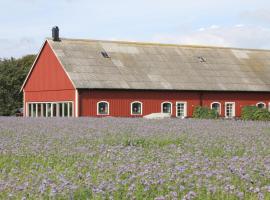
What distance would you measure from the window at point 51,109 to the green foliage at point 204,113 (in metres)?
9.04

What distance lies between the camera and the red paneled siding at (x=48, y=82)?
153ft

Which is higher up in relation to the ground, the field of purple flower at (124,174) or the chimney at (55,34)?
the chimney at (55,34)

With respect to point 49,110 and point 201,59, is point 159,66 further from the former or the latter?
point 49,110

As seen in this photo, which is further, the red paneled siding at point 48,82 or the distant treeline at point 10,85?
the distant treeline at point 10,85

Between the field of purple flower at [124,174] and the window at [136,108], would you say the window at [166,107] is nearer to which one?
the window at [136,108]

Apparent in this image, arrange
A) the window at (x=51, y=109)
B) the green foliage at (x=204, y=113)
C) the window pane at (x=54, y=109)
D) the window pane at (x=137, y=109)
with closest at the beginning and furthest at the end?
the green foliage at (x=204, y=113)
the window at (x=51, y=109)
the window pane at (x=137, y=109)
the window pane at (x=54, y=109)

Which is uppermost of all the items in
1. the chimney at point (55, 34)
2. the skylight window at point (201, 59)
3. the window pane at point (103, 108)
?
the chimney at point (55, 34)

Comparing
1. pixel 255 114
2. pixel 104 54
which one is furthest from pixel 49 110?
pixel 255 114

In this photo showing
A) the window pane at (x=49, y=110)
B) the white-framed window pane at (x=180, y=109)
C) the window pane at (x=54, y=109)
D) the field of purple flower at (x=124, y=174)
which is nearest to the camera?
the field of purple flower at (x=124, y=174)

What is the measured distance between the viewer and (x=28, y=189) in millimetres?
7434

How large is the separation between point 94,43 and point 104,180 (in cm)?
4323

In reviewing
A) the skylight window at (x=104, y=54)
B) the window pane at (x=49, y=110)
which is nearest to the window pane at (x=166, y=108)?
the skylight window at (x=104, y=54)

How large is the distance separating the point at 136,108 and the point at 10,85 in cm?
2356

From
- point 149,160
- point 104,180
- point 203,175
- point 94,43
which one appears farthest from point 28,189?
point 94,43
